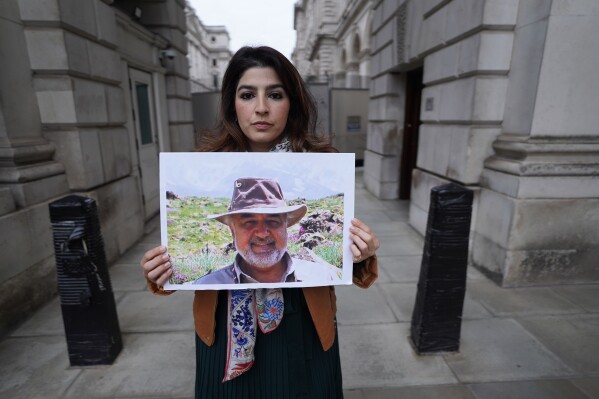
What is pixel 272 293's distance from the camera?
143cm

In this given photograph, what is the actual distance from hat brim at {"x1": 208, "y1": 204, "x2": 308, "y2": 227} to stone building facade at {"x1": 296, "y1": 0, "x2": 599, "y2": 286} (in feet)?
11.2

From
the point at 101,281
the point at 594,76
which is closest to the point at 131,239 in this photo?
the point at 101,281

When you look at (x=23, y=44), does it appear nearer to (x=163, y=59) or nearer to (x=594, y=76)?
(x=163, y=59)

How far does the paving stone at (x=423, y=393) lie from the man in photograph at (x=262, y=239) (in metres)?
1.64

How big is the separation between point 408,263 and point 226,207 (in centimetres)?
399

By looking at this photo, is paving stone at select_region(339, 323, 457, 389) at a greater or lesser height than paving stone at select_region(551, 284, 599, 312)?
lesser

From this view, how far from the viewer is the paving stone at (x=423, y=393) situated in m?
2.43

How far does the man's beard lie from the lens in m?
1.32

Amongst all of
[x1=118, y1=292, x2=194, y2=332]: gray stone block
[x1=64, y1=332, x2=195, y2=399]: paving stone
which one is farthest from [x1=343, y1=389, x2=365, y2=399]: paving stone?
[x1=118, y1=292, x2=194, y2=332]: gray stone block

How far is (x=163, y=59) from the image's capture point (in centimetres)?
777

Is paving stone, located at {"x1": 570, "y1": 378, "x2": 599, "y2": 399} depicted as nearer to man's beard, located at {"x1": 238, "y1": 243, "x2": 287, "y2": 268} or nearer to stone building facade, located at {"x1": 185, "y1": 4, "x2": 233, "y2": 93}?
man's beard, located at {"x1": 238, "y1": 243, "x2": 287, "y2": 268}

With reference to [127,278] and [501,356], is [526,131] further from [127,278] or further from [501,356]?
[127,278]

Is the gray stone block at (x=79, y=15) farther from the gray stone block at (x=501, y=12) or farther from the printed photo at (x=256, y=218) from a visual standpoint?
the gray stone block at (x=501, y=12)

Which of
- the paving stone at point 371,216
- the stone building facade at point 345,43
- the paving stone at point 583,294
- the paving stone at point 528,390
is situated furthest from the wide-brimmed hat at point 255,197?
the stone building facade at point 345,43
